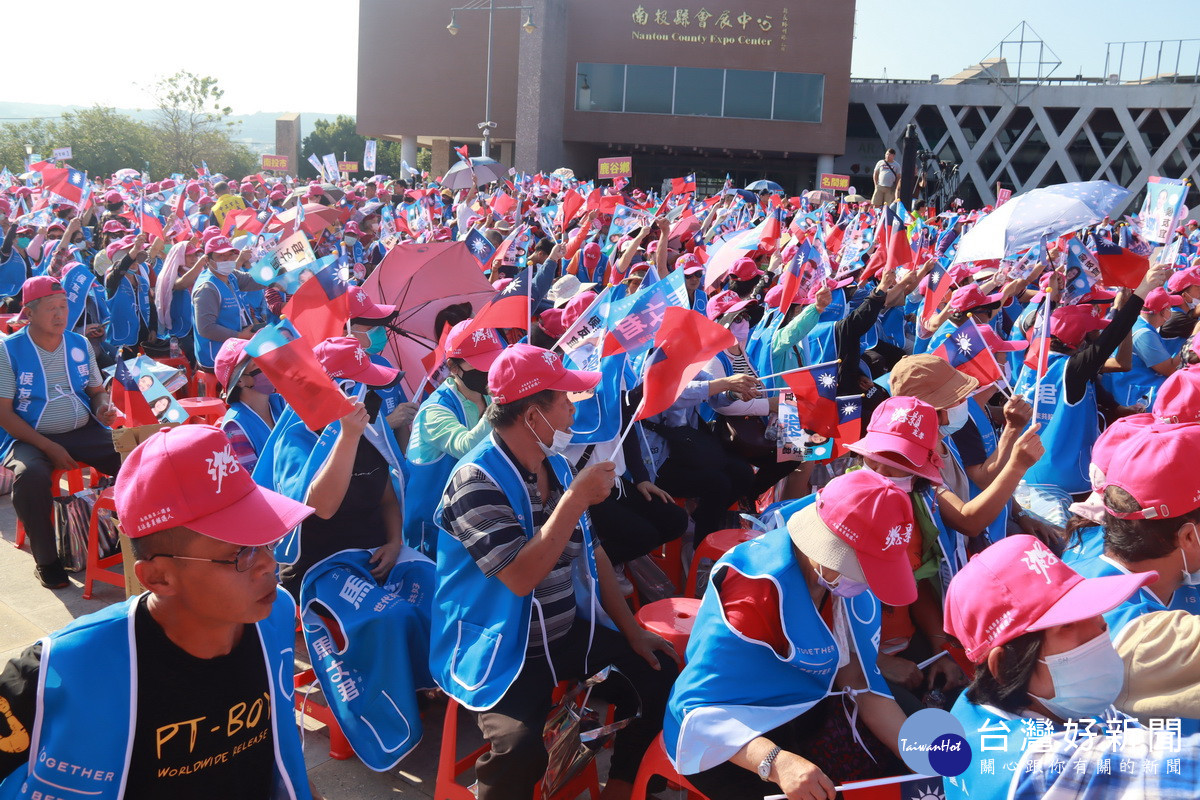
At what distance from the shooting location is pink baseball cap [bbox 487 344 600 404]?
10.1ft

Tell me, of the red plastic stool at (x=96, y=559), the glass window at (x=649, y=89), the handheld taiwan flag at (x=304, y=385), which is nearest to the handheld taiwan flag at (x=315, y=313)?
the handheld taiwan flag at (x=304, y=385)

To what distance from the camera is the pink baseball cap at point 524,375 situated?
3070 millimetres

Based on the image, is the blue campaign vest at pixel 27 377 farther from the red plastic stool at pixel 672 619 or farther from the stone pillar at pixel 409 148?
the stone pillar at pixel 409 148

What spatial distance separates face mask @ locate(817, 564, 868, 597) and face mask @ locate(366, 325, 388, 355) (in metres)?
3.48

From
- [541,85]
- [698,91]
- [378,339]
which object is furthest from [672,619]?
[698,91]

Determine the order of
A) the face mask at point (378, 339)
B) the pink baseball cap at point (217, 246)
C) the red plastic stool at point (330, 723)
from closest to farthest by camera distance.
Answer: the red plastic stool at point (330, 723), the face mask at point (378, 339), the pink baseball cap at point (217, 246)

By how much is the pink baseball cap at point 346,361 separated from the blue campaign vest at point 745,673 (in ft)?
6.09

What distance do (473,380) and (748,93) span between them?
127 ft

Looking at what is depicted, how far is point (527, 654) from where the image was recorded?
3068 mm

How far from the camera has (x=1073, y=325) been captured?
5.61 m

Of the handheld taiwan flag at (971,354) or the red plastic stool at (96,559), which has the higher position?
the handheld taiwan flag at (971,354)

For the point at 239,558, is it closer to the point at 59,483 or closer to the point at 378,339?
the point at 378,339

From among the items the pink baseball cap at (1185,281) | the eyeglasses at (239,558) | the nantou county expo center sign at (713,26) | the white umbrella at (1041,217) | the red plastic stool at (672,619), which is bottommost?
the red plastic stool at (672,619)

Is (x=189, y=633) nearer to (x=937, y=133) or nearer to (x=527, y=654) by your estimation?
(x=527, y=654)
